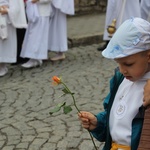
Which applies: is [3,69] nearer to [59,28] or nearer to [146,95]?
[59,28]

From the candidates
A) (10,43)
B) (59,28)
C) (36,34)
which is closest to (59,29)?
(59,28)

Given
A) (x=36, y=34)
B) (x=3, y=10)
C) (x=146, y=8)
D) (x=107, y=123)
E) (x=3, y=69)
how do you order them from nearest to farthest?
1. (x=107, y=123)
2. (x=146, y=8)
3. (x=3, y=10)
4. (x=3, y=69)
5. (x=36, y=34)

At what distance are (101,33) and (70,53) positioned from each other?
1.35 m

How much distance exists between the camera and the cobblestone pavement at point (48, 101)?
378 cm

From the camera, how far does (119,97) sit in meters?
2.06

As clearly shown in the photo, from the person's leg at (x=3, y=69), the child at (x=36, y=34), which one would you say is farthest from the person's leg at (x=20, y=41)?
the person's leg at (x=3, y=69)

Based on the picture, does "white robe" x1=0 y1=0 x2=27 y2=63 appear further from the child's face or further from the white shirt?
the child's face

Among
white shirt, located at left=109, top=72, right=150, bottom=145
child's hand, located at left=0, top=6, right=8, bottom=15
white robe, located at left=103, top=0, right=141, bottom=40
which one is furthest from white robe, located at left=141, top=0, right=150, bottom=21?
white shirt, located at left=109, top=72, right=150, bottom=145

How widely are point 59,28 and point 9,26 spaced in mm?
993

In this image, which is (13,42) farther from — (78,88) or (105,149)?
(105,149)

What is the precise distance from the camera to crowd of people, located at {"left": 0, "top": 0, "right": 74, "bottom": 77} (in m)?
6.23

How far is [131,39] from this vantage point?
6.03 feet

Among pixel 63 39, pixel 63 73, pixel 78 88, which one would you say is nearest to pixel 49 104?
pixel 78 88

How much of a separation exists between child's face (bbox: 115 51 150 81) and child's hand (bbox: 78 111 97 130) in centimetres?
37
